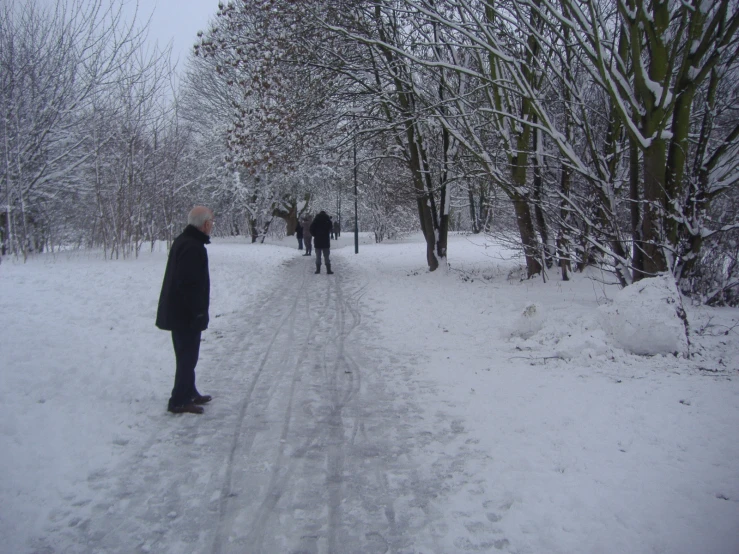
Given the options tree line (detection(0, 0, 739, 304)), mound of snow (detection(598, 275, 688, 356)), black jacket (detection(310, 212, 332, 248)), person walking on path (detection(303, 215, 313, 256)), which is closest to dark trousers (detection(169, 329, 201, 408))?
mound of snow (detection(598, 275, 688, 356))

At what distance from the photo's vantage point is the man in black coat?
434cm

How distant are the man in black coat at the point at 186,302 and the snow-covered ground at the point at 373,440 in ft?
1.01

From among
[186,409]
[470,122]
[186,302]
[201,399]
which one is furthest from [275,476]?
[470,122]

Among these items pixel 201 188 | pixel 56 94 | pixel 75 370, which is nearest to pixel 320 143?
pixel 56 94

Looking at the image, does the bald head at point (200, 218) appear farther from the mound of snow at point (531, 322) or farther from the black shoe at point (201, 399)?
the mound of snow at point (531, 322)

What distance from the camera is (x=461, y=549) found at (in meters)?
2.57

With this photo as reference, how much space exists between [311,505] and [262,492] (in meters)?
0.37

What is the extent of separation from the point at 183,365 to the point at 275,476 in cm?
167

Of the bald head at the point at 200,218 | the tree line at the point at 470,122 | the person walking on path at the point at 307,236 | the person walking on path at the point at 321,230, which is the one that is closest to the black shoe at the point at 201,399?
the bald head at the point at 200,218

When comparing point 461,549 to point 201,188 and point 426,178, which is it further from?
point 201,188

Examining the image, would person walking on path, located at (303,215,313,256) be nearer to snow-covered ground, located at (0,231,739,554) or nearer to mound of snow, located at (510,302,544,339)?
snow-covered ground, located at (0,231,739,554)

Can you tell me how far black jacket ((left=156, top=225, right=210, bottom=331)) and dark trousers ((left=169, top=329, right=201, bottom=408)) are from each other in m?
0.10

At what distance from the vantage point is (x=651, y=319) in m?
5.49

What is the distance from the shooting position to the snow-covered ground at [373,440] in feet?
8.86
